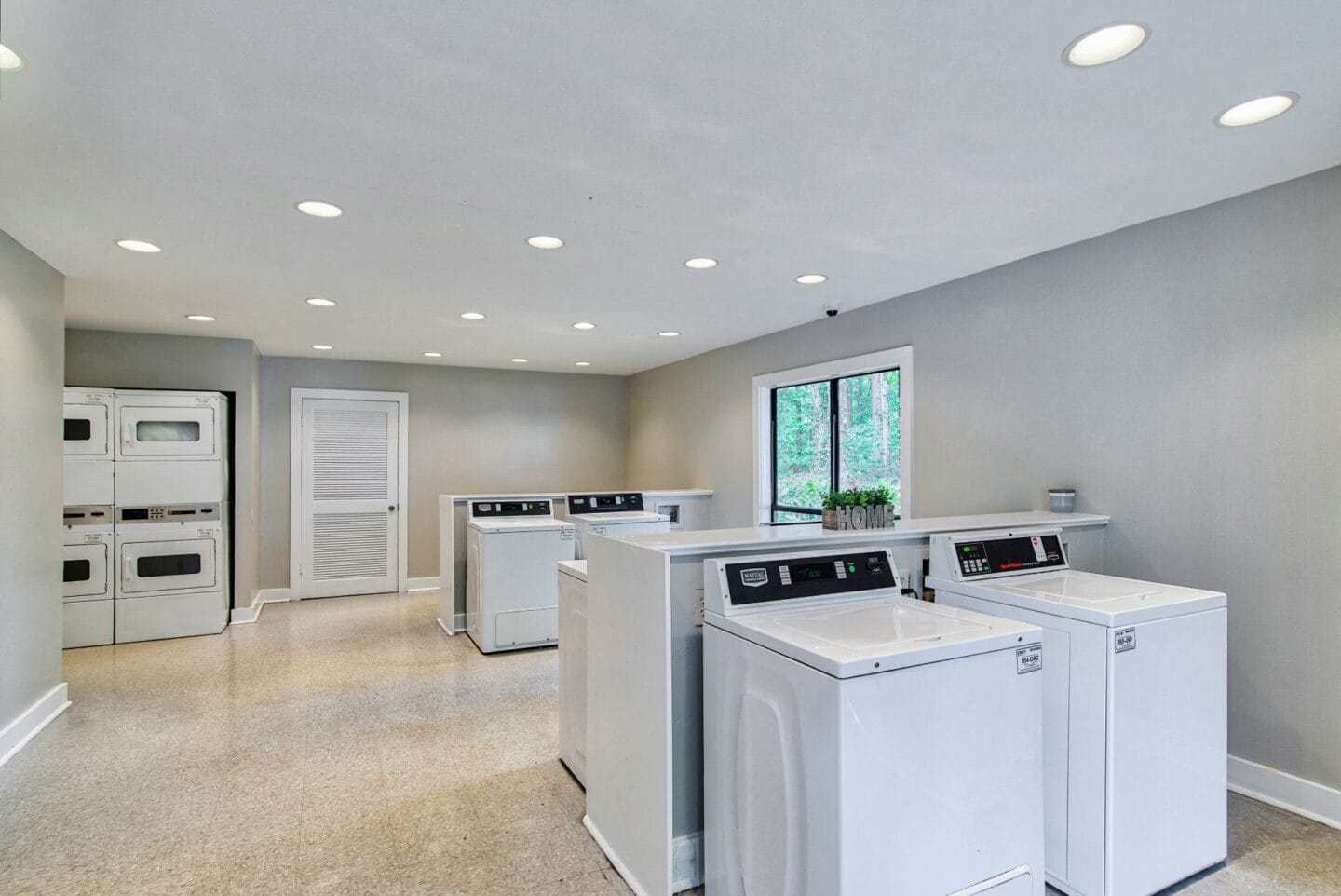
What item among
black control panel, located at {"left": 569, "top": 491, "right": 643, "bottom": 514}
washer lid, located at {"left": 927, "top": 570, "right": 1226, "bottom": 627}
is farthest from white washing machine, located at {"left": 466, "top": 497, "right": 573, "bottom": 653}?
washer lid, located at {"left": 927, "top": 570, "right": 1226, "bottom": 627}

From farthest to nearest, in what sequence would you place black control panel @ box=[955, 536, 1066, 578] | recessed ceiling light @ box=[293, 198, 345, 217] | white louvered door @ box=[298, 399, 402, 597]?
white louvered door @ box=[298, 399, 402, 597] < recessed ceiling light @ box=[293, 198, 345, 217] < black control panel @ box=[955, 536, 1066, 578]

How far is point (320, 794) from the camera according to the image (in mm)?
2760

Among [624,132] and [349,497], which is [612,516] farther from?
[624,132]

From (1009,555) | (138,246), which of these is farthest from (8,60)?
(1009,555)

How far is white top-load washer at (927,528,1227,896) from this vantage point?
6.71ft

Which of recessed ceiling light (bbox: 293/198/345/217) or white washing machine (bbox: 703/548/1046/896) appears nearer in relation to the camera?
white washing machine (bbox: 703/548/1046/896)

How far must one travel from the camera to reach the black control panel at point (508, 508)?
527 cm

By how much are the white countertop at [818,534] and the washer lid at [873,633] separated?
221mm

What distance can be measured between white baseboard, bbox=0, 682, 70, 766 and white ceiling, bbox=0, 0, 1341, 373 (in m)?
2.18

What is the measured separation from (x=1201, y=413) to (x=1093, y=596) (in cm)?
118

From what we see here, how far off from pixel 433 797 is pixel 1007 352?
11.3 feet

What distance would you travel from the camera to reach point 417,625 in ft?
18.3

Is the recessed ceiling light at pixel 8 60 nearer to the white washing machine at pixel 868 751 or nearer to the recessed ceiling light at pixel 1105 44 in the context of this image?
the white washing machine at pixel 868 751

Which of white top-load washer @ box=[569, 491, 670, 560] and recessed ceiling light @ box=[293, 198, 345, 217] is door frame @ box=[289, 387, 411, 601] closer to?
white top-load washer @ box=[569, 491, 670, 560]
